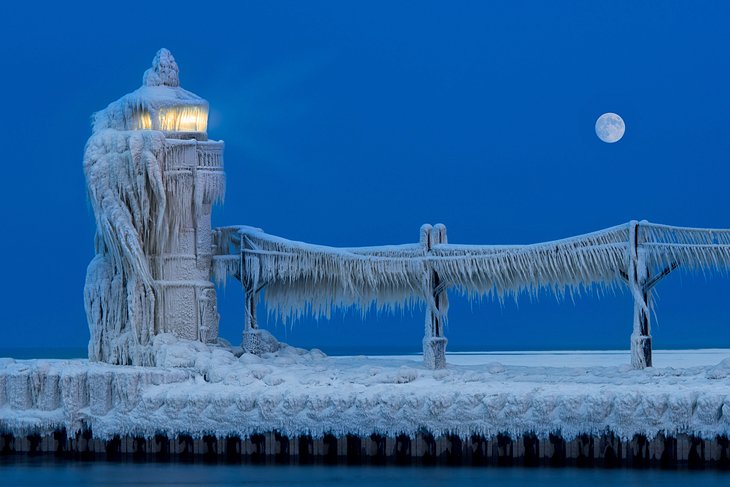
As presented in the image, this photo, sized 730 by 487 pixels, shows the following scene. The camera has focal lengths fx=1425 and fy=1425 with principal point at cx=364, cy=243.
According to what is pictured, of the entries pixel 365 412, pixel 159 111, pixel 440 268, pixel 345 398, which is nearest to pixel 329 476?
pixel 365 412

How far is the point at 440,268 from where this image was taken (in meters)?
25.9

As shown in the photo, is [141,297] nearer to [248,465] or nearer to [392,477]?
[248,465]

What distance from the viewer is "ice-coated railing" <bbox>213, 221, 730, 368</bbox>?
2477 cm

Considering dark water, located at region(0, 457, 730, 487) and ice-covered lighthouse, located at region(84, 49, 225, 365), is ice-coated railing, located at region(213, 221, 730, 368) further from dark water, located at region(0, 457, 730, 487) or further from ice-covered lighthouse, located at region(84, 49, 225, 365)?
dark water, located at region(0, 457, 730, 487)

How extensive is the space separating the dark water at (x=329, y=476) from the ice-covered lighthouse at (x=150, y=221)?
144 inches

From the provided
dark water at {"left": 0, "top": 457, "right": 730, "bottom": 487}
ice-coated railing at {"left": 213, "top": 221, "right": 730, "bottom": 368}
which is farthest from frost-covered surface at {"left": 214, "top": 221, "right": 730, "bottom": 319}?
dark water at {"left": 0, "top": 457, "right": 730, "bottom": 487}

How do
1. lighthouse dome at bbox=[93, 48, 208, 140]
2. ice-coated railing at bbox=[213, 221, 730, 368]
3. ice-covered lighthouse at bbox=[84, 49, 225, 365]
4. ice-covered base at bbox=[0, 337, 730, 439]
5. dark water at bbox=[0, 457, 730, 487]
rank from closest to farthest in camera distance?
1. dark water at bbox=[0, 457, 730, 487]
2. ice-covered base at bbox=[0, 337, 730, 439]
3. ice-coated railing at bbox=[213, 221, 730, 368]
4. ice-covered lighthouse at bbox=[84, 49, 225, 365]
5. lighthouse dome at bbox=[93, 48, 208, 140]

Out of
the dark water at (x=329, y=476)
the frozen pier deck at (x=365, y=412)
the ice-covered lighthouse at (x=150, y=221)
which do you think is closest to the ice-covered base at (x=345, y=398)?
the frozen pier deck at (x=365, y=412)

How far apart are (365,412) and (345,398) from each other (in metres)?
0.41

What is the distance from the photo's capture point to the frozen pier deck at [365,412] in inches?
862

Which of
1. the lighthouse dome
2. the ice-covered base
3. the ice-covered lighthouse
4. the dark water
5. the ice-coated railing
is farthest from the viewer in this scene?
the lighthouse dome

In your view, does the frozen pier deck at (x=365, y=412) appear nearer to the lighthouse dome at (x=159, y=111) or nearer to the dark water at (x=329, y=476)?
the dark water at (x=329, y=476)

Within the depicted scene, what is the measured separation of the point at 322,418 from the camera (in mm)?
23141

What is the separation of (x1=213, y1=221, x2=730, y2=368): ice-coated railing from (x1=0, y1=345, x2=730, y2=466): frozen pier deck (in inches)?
56.3
